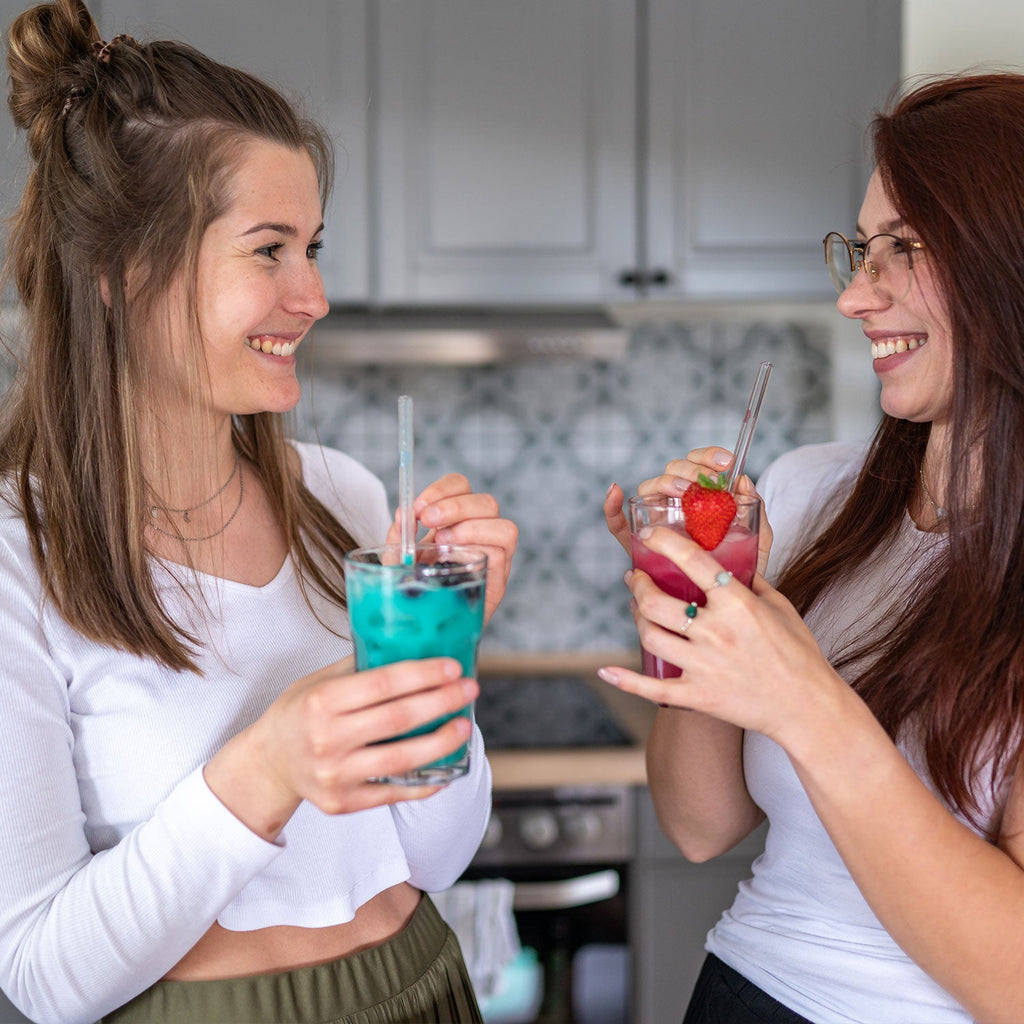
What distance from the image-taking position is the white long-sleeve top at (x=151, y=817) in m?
0.92

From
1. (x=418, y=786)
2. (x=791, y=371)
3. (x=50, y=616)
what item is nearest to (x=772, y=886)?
(x=418, y=786)

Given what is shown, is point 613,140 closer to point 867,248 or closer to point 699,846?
point 867,248

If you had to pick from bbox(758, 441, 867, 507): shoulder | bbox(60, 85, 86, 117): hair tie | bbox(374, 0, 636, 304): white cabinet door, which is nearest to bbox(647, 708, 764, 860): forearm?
bbox(758, 441, 867, 507): shoulder

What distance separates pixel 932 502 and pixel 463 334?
1.46m

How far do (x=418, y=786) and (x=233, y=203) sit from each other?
2.11 feet

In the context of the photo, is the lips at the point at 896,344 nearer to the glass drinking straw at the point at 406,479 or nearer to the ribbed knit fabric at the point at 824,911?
the ribbed knit fabric at the point at 824,911

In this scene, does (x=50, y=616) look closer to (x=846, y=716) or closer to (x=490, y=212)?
(x=846, y=716)

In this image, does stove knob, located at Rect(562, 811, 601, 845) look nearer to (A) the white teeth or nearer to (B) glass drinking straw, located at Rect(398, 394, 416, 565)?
(A) the white teeth

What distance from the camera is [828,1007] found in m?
1.10

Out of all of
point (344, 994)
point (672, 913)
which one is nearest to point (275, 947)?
point (344, 994)

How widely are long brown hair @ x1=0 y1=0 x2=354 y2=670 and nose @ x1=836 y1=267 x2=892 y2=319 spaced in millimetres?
664

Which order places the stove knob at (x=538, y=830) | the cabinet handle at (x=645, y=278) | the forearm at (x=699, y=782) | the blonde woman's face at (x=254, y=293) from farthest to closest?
the cabinet handle at (x=645, y=278) < the stove knob at (x=538, y=830) < the forearm at (x=699, y=782) < the blonde woman's face at (x=254, y=293)

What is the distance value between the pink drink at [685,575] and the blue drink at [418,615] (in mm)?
186

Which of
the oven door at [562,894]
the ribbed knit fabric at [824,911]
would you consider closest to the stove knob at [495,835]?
the oven door at [562,894]
